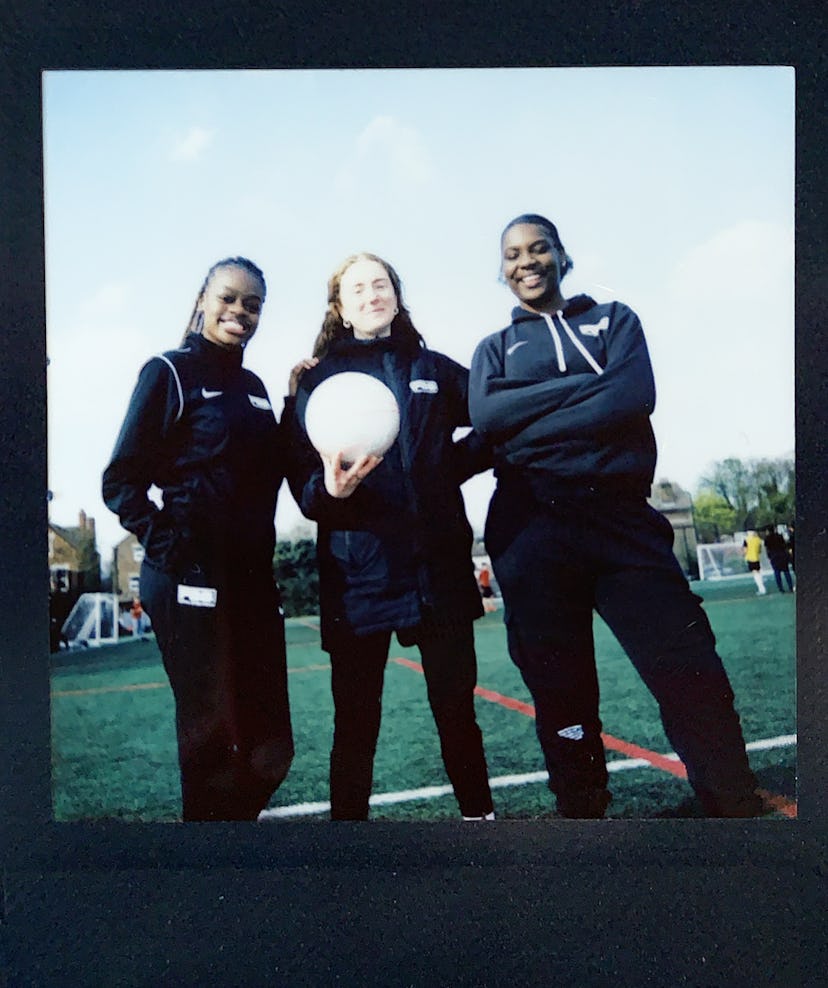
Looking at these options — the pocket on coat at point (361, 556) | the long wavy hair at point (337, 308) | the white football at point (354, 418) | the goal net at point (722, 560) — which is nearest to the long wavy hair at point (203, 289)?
the long wavy hair at point (337, 308)

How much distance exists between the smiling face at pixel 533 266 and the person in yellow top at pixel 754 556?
0.68 meters

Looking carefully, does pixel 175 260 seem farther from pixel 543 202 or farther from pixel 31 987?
pixel 31 987

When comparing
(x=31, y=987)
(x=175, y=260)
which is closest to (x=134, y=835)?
(x=31, y=987)

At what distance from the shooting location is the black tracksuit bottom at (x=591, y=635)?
2.04 m

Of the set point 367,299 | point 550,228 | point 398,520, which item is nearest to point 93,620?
point 398,520

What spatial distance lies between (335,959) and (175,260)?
5.39 feet

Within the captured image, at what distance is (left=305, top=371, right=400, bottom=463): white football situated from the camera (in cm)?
203

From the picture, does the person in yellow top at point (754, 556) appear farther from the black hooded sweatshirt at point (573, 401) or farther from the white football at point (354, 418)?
the white football at point (354, 418)

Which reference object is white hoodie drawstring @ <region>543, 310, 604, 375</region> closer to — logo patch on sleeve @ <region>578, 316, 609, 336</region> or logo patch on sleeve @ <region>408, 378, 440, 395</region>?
logo patch on sleeve @ <region>578, 316, 609, 336</region>

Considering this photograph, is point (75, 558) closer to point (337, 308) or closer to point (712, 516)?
point (337, 308)

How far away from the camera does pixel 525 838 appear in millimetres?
2080

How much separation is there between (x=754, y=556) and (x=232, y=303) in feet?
4.31

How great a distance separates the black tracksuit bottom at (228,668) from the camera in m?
2.06

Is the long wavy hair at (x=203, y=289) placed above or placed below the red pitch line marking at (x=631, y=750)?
above
